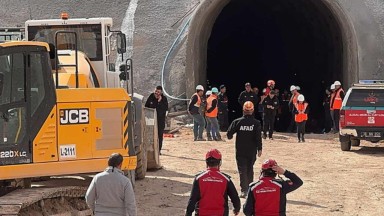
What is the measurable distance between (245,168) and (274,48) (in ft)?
93.6

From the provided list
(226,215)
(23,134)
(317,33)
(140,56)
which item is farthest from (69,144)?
(317,33)

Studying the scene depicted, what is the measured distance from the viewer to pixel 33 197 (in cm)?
1006

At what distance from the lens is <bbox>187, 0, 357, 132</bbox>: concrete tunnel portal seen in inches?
1149

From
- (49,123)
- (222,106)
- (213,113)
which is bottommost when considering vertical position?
(213,113)

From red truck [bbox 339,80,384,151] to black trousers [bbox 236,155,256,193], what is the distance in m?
8.77

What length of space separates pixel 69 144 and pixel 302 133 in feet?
49.3

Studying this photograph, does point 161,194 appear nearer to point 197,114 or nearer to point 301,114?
point 197,114

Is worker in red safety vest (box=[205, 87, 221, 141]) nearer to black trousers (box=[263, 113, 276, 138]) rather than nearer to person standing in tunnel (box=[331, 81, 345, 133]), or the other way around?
black trousers (box=[263, 113, 276, 138])

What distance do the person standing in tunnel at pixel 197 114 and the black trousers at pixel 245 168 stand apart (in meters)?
10.5

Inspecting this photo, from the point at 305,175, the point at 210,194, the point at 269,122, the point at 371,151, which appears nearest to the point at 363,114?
the point at 371,151

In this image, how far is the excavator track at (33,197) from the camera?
9516mm

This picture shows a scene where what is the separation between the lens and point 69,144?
10797 mm

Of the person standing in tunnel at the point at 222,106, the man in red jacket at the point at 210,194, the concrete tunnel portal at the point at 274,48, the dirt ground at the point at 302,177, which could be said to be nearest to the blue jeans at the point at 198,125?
the dirt ground at the point at 302,177

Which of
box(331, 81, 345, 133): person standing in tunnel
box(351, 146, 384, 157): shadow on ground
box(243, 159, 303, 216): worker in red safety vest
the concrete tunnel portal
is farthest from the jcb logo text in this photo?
the concrete tunnel portal
